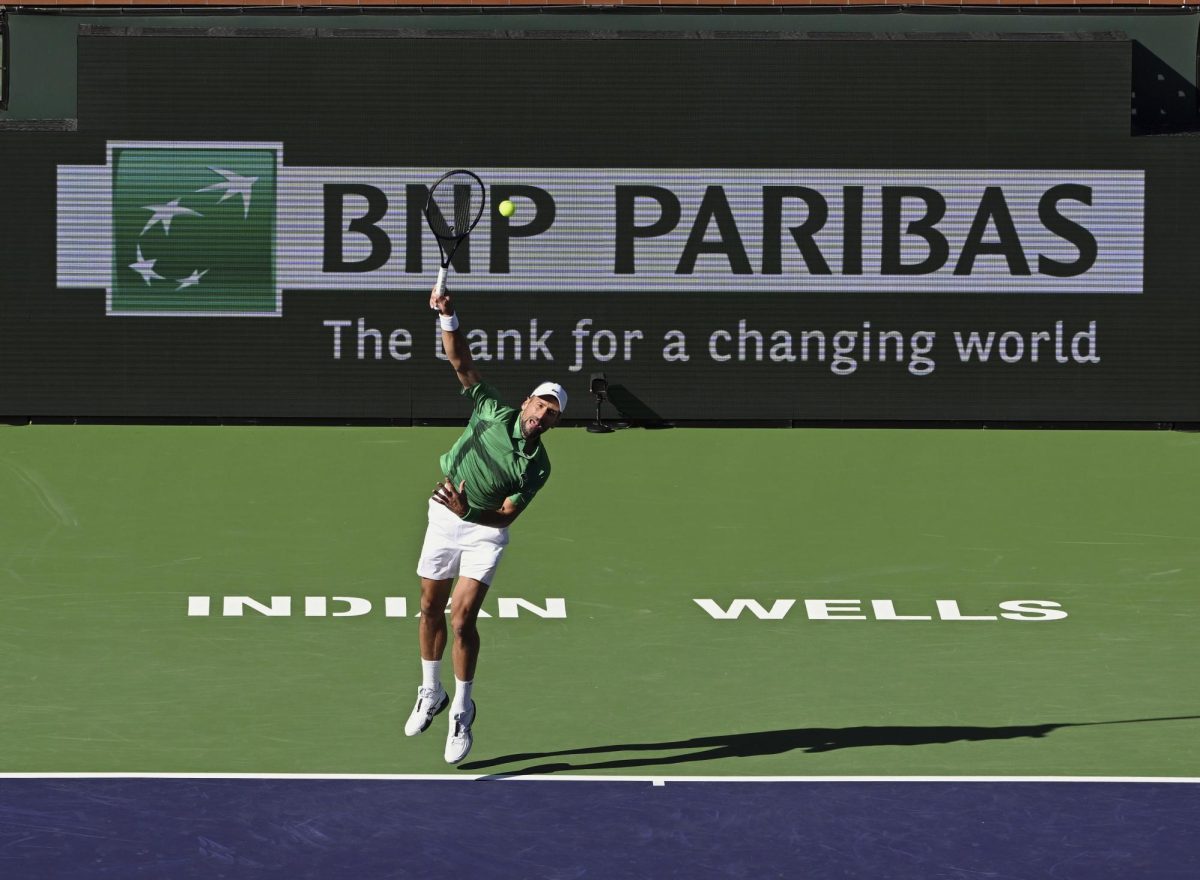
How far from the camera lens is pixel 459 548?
1177 cm

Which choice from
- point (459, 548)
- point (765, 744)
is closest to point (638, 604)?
point (765, 744)

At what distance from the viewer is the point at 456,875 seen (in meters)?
9.68

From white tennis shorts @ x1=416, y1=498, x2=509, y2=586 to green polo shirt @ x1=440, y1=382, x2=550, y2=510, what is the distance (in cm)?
13

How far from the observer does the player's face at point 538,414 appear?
37.6 feet

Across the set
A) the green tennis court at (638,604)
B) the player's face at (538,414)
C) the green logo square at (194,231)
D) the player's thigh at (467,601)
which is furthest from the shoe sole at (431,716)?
the green logo square at (194,231)

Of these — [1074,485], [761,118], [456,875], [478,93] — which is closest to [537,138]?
[478,93]

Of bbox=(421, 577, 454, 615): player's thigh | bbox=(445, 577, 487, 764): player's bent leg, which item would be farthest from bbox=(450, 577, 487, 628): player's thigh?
bbox=(421, 577, 454, 615): player's thigh

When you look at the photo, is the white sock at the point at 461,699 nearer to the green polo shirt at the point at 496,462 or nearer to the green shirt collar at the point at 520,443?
the green polo shirt at the point at 496,462

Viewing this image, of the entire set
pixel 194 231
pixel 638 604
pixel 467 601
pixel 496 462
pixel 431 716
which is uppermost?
pixel 194 231

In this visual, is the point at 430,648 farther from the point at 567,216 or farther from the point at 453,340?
the point at 567,216

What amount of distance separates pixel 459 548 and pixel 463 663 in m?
0.59

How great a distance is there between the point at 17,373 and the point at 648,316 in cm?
678

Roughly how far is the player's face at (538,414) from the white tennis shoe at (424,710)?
1508 millimetres

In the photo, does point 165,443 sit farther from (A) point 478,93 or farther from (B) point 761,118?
(B) point 761,118
